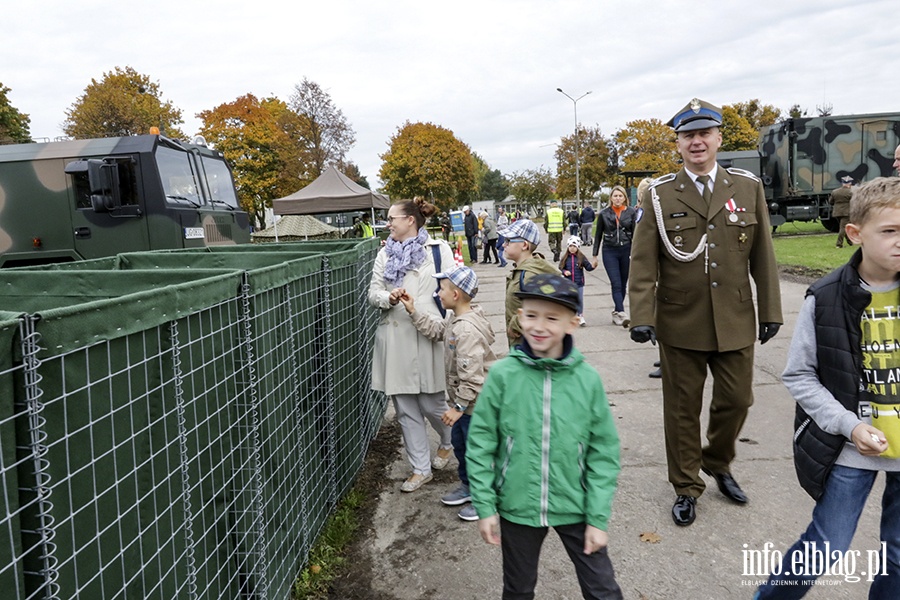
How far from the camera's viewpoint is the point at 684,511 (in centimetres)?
349

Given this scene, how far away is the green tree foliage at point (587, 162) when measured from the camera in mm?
57500

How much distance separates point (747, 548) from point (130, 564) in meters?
2.81

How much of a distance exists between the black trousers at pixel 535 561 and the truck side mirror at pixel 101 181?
7.92 meters

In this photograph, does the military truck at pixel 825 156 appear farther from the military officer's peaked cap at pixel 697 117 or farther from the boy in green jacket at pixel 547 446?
the boy in green jacket at pixel 547 446

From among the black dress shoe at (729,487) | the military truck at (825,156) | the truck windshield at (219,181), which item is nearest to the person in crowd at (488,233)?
the military truck at (825,156)

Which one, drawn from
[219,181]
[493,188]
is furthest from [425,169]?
[493,188]

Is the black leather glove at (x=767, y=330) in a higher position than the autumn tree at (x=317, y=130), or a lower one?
lower

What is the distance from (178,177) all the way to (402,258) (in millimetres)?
6152

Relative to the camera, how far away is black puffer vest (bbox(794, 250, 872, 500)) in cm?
224

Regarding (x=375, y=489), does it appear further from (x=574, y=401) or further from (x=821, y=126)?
(x=821, y=126)

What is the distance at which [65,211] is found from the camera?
28.8 ft

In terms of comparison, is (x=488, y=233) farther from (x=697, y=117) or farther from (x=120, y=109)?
(x=120, y=109)

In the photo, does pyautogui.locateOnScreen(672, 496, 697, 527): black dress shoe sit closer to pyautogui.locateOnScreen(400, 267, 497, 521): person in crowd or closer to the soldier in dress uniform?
the soldier in dress uniform

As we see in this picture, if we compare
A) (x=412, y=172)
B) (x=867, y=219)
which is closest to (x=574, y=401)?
(x=867, y=219)
